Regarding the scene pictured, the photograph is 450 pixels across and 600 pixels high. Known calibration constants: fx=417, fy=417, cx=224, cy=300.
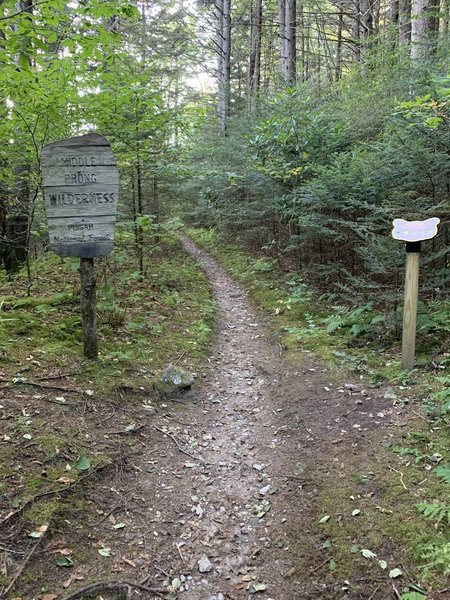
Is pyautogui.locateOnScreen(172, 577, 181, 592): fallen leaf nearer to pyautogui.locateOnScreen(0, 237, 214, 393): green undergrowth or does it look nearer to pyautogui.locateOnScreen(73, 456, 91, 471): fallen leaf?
pyautogui.locateOnScreen(73, 456, 91, 471): fallen leaf

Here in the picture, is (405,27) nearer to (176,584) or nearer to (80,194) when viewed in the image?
(80,194)

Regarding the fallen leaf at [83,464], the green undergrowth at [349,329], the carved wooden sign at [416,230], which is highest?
the carved wooden sign at [416,230]

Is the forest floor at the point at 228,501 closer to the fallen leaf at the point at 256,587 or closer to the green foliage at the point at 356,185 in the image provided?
the fallen leaf at the point at 256,587

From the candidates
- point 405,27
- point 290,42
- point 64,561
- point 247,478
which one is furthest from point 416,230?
point 405,27

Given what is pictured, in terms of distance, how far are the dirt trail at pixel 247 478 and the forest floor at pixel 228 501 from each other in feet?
0.04

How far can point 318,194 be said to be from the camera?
7.88 metres

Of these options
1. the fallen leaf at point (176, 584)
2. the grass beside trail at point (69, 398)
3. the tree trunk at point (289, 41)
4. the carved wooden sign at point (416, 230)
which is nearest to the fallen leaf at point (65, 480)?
the grass beside trail at point (69, 398)

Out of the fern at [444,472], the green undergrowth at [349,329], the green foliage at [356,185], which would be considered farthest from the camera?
the green foliage at [356,185]

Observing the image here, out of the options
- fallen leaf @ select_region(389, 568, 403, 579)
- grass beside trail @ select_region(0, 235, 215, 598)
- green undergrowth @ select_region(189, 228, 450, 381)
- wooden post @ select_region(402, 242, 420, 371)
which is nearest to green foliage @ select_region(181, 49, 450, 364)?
green undergrowth @ select_region(189, 228, 450, 381)

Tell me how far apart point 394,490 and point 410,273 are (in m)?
2.77

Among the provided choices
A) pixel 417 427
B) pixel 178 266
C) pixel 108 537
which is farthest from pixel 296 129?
pixel 108 537

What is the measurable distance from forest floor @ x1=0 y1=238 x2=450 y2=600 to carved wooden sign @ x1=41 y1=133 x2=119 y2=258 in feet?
5.57

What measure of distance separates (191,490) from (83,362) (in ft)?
7.43

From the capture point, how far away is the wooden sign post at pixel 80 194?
15.9 feet
